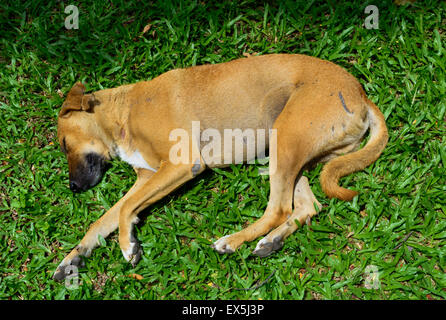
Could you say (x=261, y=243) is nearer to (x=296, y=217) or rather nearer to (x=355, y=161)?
(x=296, y=217)

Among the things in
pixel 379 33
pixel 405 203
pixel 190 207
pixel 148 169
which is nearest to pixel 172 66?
pixel 148 169

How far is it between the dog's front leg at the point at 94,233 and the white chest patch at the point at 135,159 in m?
0.08

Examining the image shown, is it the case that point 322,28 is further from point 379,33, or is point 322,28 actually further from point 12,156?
point 12,156

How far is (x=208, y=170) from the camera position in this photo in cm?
439

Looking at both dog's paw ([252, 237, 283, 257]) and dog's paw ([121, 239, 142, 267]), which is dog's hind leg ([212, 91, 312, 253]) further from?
dog's paw ([121, 239, 142, 267])

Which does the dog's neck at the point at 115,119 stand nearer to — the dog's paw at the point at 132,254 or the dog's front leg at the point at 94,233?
the dog's front leg at the point at 94,233

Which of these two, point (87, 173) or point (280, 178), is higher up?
point (280, 178)

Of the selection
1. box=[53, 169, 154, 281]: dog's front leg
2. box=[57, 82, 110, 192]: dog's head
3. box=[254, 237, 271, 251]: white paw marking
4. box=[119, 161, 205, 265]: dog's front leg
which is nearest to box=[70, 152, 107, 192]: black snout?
box=[57, 82, 110, 192]: dog's head

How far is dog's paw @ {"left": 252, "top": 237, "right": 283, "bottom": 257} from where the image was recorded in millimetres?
3720

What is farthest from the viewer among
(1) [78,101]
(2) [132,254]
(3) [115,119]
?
(3) [115,119]

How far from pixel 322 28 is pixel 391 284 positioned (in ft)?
9.88

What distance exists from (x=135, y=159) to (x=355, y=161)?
215cm

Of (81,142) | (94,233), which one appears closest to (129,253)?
(94,233)

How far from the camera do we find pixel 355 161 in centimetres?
388
